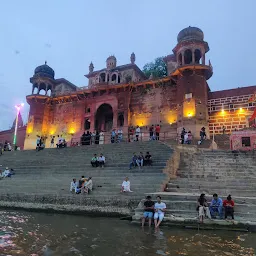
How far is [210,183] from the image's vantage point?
11062mm

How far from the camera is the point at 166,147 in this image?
15102 millimetres

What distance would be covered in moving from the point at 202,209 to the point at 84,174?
6.89 metres

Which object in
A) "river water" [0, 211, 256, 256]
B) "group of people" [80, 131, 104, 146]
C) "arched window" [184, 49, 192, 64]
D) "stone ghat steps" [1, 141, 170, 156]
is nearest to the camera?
"river water" [0, 211, 256, 256]

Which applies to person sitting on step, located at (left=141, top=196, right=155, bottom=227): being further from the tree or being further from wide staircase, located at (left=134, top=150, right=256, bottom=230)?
the tree

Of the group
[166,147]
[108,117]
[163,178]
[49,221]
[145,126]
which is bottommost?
[49,221]

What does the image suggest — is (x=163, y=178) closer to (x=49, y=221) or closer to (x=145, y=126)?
(x=49, y=221)

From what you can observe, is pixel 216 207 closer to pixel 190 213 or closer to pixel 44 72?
pixel 190 213

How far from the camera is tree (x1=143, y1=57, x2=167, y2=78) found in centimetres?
3497

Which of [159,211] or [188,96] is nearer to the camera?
[159,211]

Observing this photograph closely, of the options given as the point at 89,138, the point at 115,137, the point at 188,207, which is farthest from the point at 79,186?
the point at 89,138

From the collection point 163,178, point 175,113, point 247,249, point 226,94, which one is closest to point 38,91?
point 175,113

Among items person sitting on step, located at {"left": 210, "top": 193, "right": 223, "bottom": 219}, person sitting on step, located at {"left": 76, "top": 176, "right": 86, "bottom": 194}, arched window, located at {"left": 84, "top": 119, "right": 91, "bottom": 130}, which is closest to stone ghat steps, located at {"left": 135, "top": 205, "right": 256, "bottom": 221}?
person sitting on step, located at {"left": 210, "top": 193, "right": 223, "bottom": 219}

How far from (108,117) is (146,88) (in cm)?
587

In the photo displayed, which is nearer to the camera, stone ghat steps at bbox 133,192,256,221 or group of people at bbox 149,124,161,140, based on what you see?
stone ghat steps at bbox 133,192,256,221
